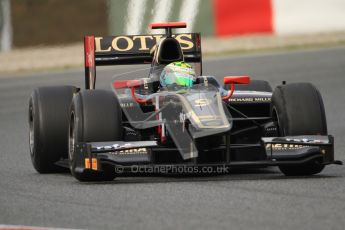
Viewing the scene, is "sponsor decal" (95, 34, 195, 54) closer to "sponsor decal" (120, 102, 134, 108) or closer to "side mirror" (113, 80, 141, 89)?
"side mirror" (113, 80, 141, 89)

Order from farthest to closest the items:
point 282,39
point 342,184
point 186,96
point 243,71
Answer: point 282,39 → point 243,71 → point 186,96 → point 342,184

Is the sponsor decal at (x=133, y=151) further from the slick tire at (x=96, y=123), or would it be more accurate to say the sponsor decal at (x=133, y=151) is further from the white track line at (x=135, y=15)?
the white track line at (x=135, y=15)

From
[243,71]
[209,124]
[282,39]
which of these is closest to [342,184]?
[209,124]

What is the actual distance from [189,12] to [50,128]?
1040 centimetres

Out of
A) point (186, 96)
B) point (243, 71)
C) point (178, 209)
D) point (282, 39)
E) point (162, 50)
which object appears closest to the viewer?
point (178, 209)

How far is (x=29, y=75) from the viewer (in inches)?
893

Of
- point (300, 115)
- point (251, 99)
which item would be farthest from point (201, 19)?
point (300, 115)

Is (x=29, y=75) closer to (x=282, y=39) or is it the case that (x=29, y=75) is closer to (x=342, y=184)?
(x=282, y=39)

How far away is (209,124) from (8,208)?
1.99 metres

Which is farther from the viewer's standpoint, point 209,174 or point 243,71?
point 243,71

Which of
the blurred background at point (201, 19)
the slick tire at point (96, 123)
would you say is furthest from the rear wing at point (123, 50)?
the blurred background at point (201, 19)

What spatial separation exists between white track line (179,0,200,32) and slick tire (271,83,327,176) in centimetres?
828

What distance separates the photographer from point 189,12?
21.0m

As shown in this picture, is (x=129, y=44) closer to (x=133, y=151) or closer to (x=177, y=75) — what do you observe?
(x=177, y=75)
